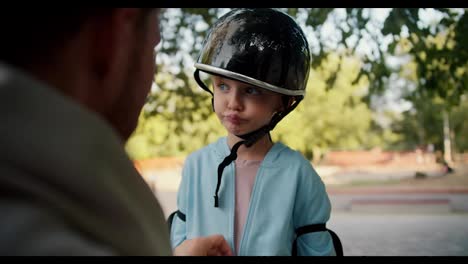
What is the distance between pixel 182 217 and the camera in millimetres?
1836

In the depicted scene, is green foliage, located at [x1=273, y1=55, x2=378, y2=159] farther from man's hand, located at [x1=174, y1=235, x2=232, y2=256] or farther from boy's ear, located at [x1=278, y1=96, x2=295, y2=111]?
man's hand, located at [x1=174, y1=235, x2=232, y2=256]

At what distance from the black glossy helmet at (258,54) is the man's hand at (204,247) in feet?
1.12

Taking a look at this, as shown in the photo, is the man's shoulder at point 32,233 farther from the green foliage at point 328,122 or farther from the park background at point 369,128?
the green foliage at point 328,122

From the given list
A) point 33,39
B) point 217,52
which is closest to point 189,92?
point 217,52

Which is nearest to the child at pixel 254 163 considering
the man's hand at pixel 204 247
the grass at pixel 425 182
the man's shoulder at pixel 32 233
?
the man's hand at pixel 204 247

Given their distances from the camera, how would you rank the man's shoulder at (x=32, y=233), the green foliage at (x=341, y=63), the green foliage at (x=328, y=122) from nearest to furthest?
the man's shoulder at (x=32, y=233), the green foliage at (x=341, y=63), the green foliage at (x=328, y=122)

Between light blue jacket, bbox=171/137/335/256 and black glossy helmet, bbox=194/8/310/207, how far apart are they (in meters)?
0.06

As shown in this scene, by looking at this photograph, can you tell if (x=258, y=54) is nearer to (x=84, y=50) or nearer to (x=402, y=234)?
(x=84, y=50)

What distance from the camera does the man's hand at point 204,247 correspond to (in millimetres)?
1324

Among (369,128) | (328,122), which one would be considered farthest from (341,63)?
(369,128)

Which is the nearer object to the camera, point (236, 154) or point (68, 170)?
point (68, 170)

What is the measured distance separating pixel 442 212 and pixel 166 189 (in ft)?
24.1

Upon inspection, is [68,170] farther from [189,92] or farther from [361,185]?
[361,185]

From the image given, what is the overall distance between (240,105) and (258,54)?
19cm
